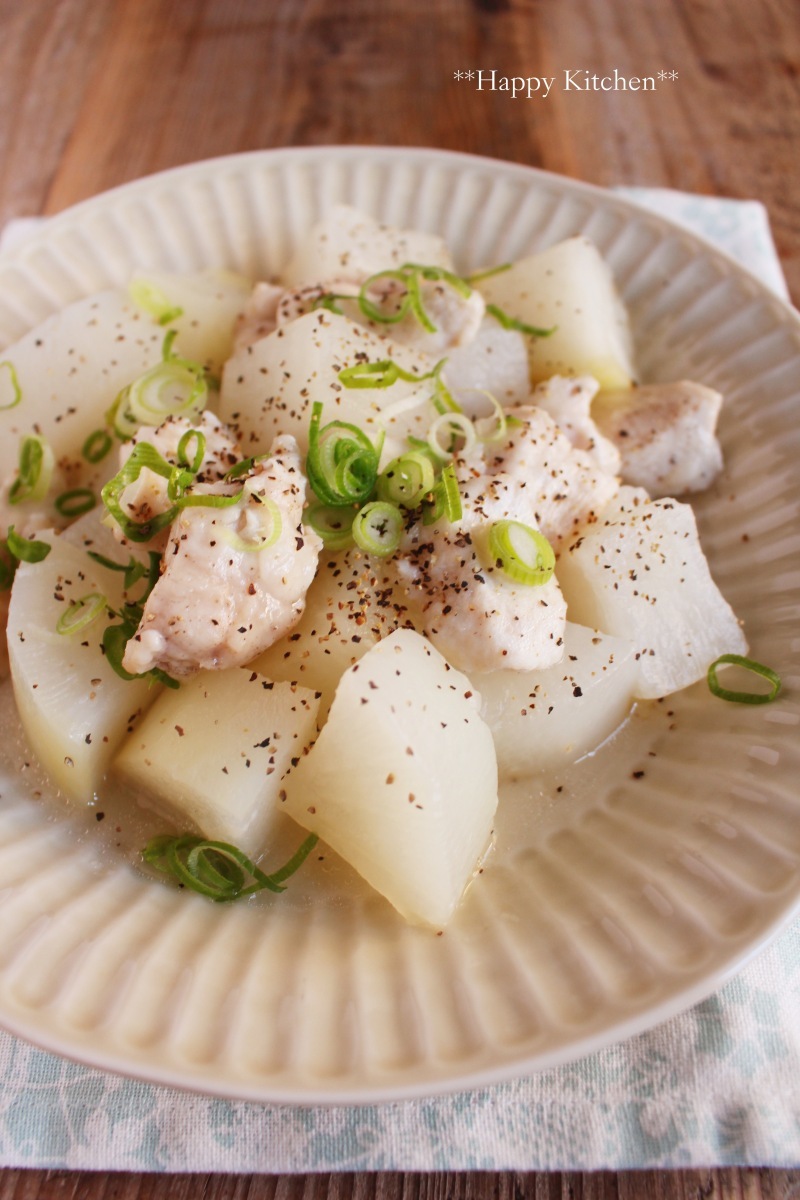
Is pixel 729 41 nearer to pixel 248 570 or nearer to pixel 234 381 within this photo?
pixel 234 381

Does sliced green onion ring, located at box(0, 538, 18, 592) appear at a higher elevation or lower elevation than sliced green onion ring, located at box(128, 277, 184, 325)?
lower

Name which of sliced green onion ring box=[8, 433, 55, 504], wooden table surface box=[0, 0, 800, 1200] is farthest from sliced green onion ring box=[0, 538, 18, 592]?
wooden table surface box=[0, 0, 800, 1200]

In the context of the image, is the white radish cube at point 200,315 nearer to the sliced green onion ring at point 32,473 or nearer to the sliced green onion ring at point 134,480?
the sliced green onion ring at point 32,473

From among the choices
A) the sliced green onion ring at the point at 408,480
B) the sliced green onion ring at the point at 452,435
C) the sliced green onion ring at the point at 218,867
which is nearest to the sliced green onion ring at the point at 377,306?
the sliced green onion ring at the point at 452,435

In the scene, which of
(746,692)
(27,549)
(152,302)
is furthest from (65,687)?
(746,692)

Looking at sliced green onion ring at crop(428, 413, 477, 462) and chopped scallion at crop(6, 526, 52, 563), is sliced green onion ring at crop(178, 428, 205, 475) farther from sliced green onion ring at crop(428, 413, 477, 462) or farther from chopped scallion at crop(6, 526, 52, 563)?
sliced green onion ring at crop(428, 413, 477, 462)

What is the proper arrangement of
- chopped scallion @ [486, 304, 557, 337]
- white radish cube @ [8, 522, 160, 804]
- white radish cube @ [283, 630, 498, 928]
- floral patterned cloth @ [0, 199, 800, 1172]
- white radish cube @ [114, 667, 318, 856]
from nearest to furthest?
1. floral patterned cloth @ [0, 199, 800, 1172]
2. white radish cube @ [283, 630, 498, 928]
3. white radish cube @ [114, 667, 318, 856]
4. white radish cube @ [8, 522, 160, 804]
5. chopped scallion @ [486, 304, 557, 337]
